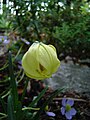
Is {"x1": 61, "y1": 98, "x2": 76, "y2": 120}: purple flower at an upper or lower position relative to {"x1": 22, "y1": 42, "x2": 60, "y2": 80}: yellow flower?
lower

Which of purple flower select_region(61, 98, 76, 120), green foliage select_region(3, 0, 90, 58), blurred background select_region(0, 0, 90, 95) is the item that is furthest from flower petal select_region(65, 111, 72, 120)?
green foliage select_region(3, 0, 90, 58)

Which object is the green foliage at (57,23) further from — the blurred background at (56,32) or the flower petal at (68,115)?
the flower petal at (68,115)

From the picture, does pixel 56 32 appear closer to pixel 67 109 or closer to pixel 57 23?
pixel 57 23

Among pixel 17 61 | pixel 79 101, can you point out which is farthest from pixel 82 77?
pixel 17 61

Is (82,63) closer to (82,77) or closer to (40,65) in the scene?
(82,77)

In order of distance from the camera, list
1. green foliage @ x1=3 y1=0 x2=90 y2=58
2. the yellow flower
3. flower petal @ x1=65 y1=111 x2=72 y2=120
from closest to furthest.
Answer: the yellow flower < flower petal @ x1=65 y1=111 x2=72 y2=120 < green foliage @ x1=3 y1=0 x2=90 y2=58

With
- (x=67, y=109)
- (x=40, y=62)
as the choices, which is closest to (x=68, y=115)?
(x=67, y=109)

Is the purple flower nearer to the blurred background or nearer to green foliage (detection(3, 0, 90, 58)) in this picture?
the blurred background

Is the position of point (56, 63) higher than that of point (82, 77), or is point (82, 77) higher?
point (56, 63)
